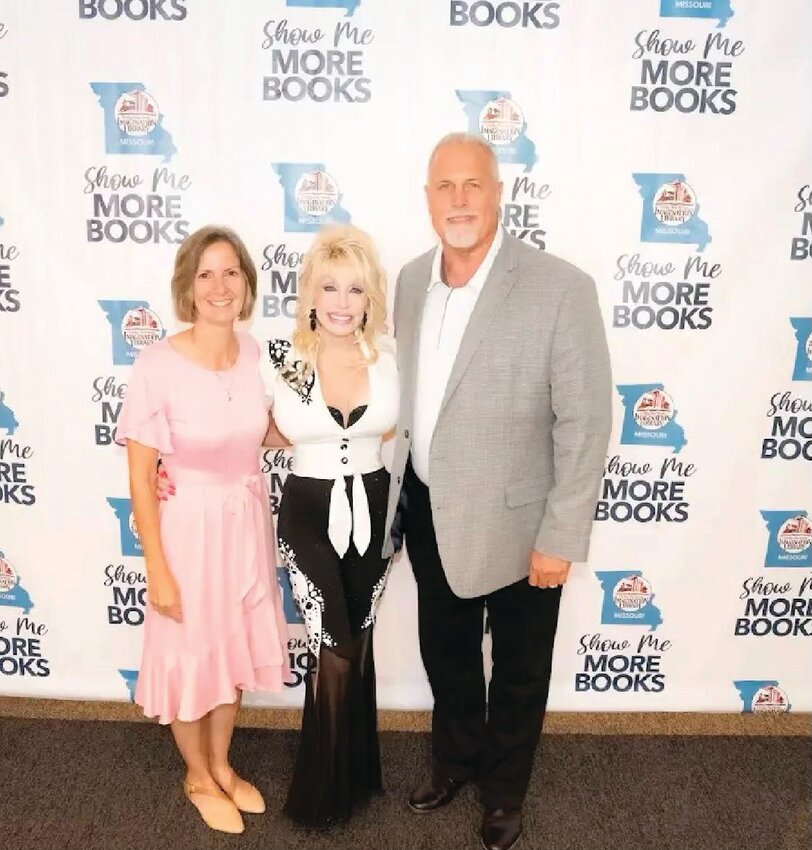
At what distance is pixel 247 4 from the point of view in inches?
104

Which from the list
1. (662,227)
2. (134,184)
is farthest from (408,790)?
(134,184)

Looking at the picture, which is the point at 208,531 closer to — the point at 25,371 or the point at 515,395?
the point at 515,395

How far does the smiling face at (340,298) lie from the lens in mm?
2162

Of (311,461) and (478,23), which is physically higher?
(478,23)

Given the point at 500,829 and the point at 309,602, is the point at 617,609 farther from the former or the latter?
the point at 309,602

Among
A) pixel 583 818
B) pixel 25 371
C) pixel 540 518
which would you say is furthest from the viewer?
pixel 25 371

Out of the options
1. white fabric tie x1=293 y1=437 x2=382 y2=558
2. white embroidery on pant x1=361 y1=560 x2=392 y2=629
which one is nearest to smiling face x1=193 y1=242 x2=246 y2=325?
white fabric tie x1=293 y1=437 x2=382 y2=558

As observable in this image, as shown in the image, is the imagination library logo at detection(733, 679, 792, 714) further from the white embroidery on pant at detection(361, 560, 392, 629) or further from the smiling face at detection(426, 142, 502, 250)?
the smiling face at detection(426, 142, 502, 250)

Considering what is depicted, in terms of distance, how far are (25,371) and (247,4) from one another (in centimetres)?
157

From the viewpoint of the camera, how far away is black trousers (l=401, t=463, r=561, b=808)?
236 cm

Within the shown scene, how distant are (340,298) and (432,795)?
5.52ft

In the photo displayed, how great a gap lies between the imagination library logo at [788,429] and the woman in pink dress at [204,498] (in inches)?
76.4

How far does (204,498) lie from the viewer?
2301 mm

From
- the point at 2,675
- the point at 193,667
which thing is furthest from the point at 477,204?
the point at 2,675
